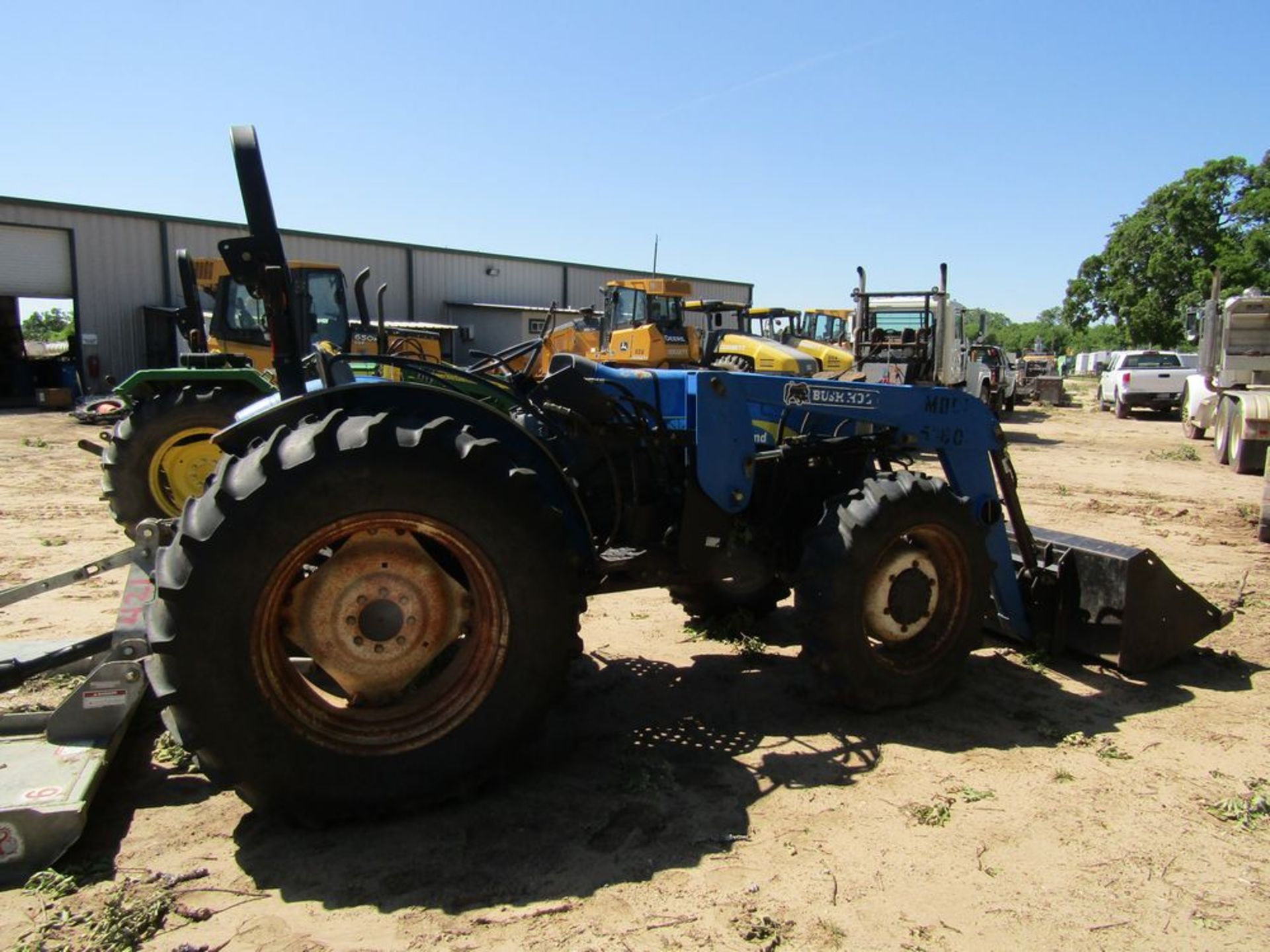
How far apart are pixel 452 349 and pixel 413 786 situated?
21.0 metres

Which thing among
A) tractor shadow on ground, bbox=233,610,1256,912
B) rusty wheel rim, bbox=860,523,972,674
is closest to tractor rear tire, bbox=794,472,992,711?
rusty wheel rim, bbox=860,523,972,674

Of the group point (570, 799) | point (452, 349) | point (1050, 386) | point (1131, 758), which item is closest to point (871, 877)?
point (570, 799)

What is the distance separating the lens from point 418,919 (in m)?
2.45

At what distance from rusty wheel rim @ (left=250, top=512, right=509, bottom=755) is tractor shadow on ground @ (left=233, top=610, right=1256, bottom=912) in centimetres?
35

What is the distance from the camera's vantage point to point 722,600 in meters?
5.16

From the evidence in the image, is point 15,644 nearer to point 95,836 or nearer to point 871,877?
point 95,836

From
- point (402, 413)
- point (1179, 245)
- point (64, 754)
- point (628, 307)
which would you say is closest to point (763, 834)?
point (402, 413)

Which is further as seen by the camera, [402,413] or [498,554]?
[402,413]

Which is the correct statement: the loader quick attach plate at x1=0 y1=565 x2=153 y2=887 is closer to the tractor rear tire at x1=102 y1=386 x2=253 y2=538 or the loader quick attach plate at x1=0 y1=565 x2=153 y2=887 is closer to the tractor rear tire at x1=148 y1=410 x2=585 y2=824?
the tractor rear tire at x1=148 y1=410 x2=585 y2=824

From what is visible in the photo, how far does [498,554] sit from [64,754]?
1.64 metres

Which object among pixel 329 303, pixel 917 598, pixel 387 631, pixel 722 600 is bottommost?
pixel 722 600

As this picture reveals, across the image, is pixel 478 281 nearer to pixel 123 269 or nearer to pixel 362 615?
pixel 123 269

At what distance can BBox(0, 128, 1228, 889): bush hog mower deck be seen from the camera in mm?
2674

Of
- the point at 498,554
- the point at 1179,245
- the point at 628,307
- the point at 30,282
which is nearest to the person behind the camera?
the point at 498,554
